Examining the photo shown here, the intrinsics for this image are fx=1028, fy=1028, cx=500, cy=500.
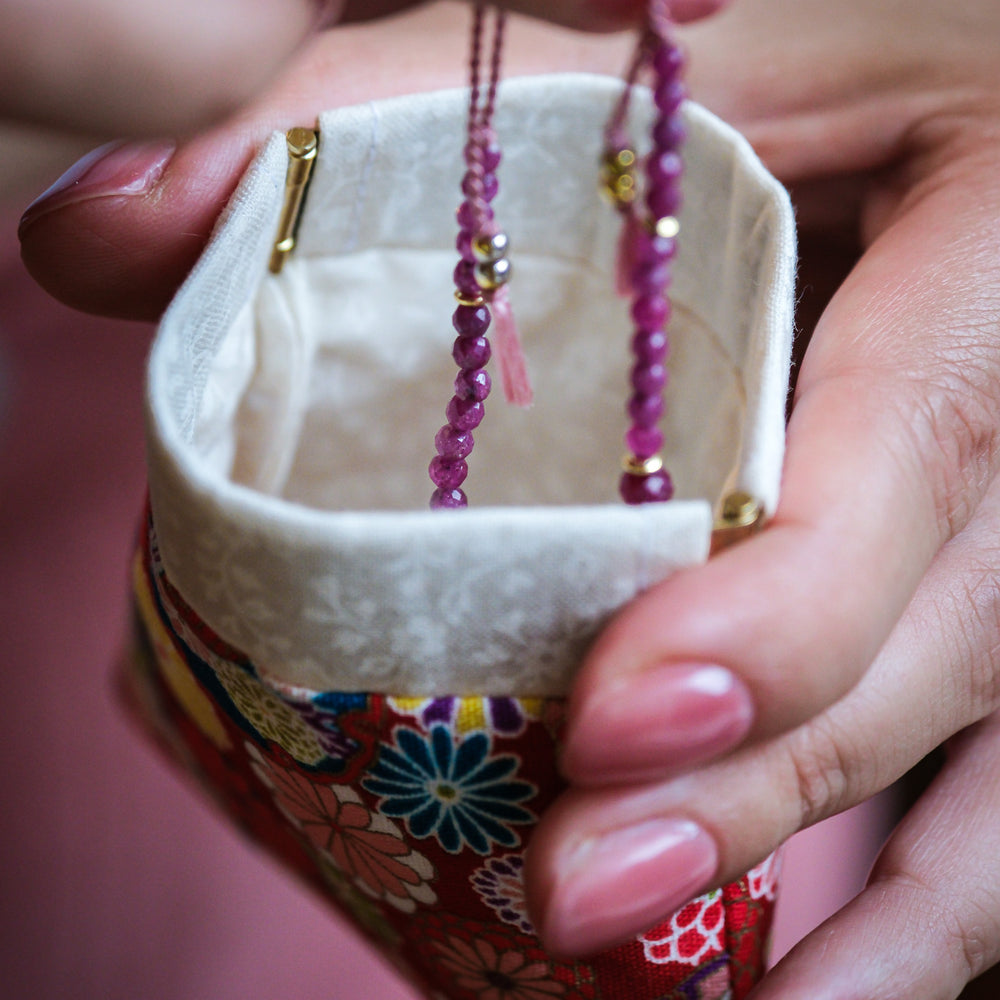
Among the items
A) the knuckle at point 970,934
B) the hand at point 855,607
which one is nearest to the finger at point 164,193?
the hand at point 855,607

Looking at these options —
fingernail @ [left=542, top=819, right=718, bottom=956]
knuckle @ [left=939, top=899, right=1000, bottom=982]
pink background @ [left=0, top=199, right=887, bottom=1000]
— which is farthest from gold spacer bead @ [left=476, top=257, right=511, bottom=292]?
pink background @ [left=0, top=199, right=887, bottom=1000]

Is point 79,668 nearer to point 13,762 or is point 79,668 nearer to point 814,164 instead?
point 13,762

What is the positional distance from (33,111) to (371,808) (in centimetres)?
24

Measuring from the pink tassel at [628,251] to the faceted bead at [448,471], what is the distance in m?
0.10

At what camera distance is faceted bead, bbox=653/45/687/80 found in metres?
0.31

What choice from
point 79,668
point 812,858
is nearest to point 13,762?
point 79,668

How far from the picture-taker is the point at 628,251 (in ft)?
1.21

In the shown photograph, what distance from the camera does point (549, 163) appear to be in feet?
1.59

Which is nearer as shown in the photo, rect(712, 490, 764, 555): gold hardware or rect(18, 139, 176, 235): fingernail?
rect(712, 490, 764, 555): gold hardware

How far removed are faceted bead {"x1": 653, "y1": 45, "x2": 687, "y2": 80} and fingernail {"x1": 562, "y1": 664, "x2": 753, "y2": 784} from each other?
18cm

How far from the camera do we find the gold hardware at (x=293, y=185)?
425mm

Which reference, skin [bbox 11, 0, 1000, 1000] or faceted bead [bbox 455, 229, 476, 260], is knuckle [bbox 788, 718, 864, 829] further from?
faceted bead [bbox 455, 229, 476, 260]

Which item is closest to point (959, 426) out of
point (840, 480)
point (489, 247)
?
point (840, 480)

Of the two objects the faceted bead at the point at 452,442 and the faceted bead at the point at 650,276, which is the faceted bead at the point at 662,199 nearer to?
the faceted bead at the point at 650,276
